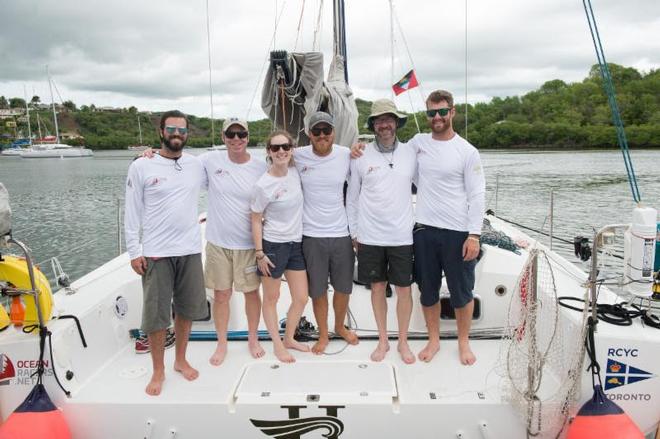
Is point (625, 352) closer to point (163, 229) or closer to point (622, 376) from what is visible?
point (622, 376)

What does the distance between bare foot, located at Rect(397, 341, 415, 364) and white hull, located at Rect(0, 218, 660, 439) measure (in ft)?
0.12

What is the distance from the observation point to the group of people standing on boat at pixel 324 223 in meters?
2.64

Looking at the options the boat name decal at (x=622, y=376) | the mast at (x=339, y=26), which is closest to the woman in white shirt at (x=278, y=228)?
the boat name decal at (x=622, y=376)

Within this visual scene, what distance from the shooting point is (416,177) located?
2867 mm

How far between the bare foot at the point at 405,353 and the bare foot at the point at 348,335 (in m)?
0.30

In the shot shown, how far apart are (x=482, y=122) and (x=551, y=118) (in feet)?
30.8

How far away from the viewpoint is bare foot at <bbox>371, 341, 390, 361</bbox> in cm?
287

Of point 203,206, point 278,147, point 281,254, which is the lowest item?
point 203,206

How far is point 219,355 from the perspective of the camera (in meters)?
2.89

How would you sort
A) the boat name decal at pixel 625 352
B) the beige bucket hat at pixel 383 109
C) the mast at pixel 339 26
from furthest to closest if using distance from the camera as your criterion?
the mast at pixel 339 26
the beige bucket hat at pixel 383 109
the boat name decal at pixel 625 352

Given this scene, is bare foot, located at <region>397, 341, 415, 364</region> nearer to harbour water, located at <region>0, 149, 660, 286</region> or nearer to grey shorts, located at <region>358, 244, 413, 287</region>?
grey shorts, located at <region>358, 244, 413, 287</region>

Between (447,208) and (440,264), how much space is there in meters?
0.33

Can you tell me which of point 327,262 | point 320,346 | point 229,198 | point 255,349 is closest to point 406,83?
point 327,262

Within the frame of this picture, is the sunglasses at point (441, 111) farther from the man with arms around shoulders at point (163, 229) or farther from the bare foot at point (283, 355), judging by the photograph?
the bare foot at point (283, 355)
